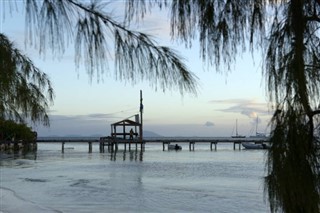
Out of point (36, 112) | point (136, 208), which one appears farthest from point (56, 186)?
point (36, 112)

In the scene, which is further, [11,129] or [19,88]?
[11,129]

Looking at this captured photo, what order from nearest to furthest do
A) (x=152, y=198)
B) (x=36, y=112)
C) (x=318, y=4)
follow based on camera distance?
(x=318, y=4), (x=36, y=112), (x=152, y=198)

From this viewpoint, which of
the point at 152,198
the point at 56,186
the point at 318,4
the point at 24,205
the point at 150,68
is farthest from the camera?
the point at 56,186

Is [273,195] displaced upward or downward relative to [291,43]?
downward

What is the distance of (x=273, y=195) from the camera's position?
2916 millimetres

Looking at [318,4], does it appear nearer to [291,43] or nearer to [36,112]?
[291,43]

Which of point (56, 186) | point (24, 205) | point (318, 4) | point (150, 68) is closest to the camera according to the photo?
point (150, 68)

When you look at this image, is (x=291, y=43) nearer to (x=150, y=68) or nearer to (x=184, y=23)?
(x=184, y=23)

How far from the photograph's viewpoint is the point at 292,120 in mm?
2871

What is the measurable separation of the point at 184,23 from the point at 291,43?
25.5 inches

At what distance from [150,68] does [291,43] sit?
853 millimetres

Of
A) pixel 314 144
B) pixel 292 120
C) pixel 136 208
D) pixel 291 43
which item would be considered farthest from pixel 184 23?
pixel 136 208

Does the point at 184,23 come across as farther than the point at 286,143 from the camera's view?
No

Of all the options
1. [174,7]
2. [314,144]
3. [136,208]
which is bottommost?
[136,208]
